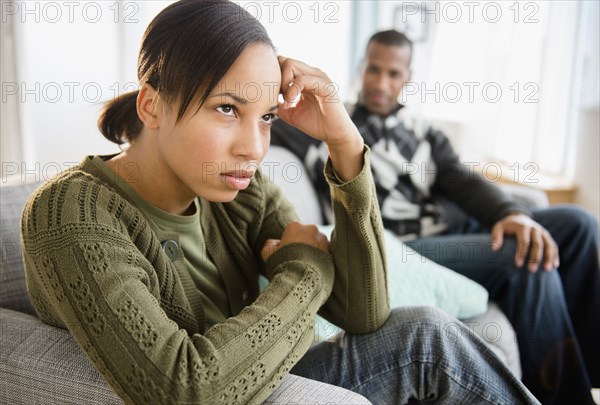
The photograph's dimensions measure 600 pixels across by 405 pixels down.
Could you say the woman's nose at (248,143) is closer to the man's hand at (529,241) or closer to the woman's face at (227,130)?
the woman's face at (227,130)

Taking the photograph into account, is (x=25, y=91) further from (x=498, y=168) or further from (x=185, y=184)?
(x=498, y=168)

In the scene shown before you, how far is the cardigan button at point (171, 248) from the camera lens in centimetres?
113

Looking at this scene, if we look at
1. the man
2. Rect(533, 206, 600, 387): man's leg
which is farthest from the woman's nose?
Rect(533, 206, 600, 387): man's leg

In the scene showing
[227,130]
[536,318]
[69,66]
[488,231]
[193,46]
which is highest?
[193,46]

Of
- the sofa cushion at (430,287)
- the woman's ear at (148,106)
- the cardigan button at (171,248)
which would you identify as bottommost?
the sofa cushion at (430,287)

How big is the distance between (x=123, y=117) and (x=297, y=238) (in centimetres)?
37

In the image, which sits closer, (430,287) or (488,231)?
(430,287)

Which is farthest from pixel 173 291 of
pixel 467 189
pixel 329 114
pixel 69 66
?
pixel 69 66

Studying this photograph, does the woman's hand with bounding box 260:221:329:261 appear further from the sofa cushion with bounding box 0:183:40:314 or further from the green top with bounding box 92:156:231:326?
the sofa cushion with bounding box 0:183:40:314

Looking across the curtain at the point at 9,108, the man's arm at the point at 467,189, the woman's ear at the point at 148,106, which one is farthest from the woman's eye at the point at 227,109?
the curtain at the point at 9,108

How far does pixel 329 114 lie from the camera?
3.95ft

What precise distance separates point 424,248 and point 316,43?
6.99 feet

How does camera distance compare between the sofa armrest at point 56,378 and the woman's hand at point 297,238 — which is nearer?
the sofa armrest at point 56,378

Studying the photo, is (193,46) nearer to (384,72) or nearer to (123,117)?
(123,117)
